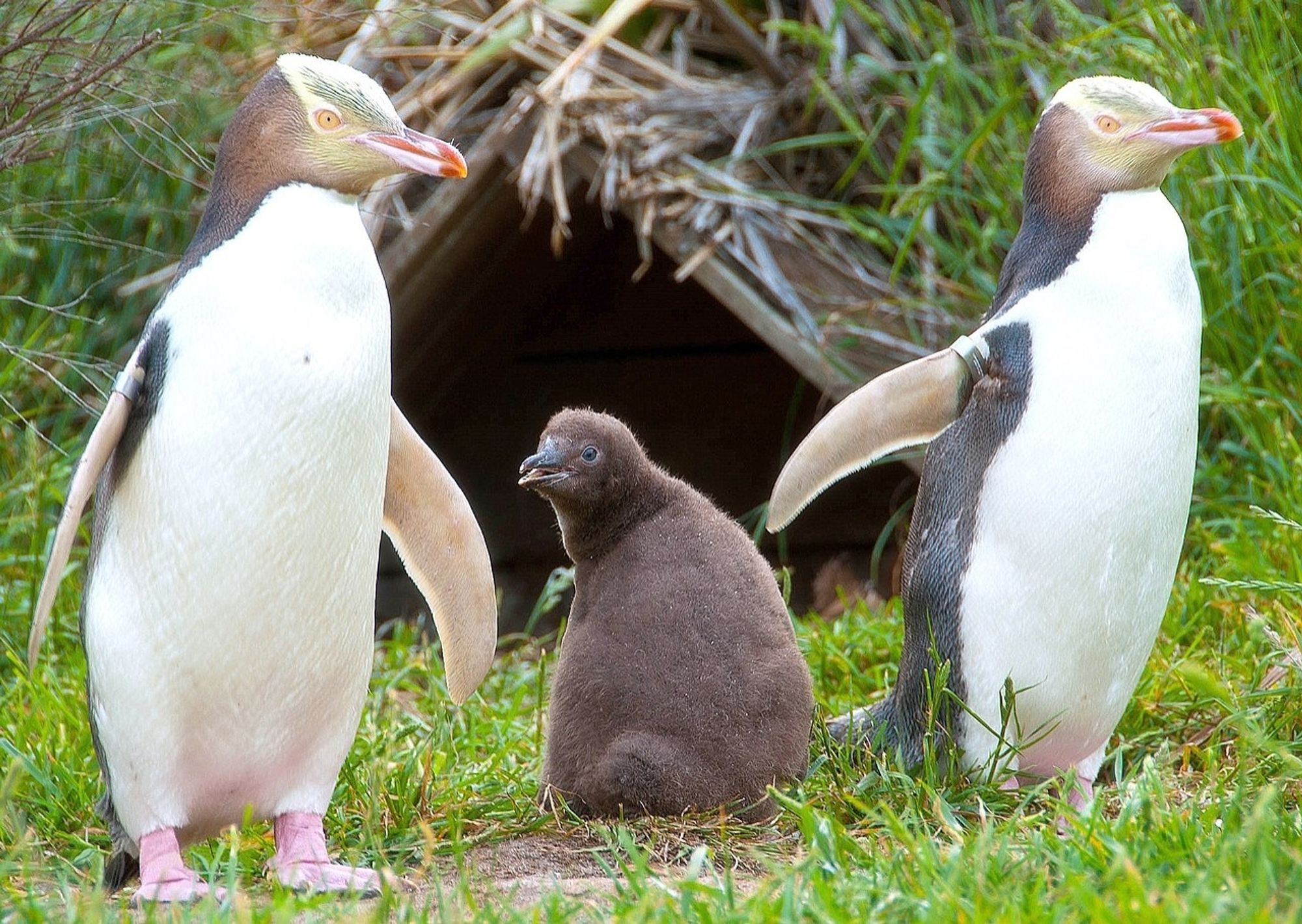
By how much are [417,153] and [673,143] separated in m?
2.56

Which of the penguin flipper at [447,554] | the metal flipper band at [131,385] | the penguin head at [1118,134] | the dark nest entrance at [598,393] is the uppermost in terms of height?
the penguin head at [1118,134]

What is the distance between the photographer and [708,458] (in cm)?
639

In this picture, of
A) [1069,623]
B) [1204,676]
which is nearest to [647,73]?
[1069,623]

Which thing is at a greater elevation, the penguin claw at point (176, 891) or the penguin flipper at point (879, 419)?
the penguin flipper at point (879, 419)

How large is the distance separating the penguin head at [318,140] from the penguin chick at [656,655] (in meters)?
0.64

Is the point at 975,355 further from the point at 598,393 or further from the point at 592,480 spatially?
the point at 598,393

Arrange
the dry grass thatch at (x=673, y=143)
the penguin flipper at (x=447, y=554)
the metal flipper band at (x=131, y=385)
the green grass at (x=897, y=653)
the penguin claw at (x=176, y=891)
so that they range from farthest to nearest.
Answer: the dry grass thatch at (x=673, y=143) → the penguin flipper at (x=447, y=554) → the metal flipper band at (x=131, y=385) → the penguin claw at (x=176, y=891) → the green grass at (x=897, y=653)

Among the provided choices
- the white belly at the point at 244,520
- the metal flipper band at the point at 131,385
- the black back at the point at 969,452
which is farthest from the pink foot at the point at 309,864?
the black back at the point at 969,452

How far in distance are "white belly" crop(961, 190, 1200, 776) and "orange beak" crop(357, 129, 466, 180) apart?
1085mm

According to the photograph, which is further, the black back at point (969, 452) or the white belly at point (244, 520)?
the black back at point (969, 452)

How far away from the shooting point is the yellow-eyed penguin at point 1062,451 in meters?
2.75

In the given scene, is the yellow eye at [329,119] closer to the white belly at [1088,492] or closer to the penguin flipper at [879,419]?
the penguin flipper at [879,419]

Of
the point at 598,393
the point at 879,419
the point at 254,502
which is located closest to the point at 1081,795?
the point at 879,419

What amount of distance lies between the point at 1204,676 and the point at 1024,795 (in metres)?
0.47
